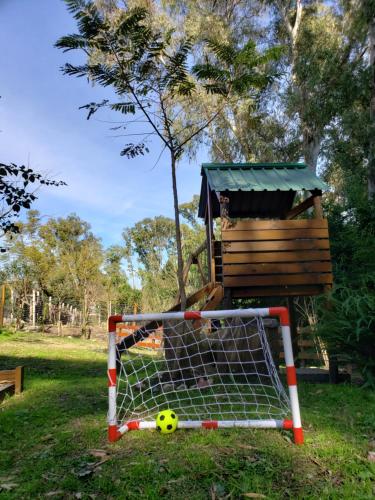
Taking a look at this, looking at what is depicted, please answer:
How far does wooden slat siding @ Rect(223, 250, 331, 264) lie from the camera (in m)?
6.64

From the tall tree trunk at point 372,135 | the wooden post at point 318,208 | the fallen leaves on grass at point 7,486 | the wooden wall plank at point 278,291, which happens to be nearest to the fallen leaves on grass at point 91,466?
the fallen leaves on grass at point 7,486

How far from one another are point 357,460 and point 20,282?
17.6 meters

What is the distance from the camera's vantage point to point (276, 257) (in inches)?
264

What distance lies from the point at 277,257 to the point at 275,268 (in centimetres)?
21

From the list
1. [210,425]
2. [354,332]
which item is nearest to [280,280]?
[354,332]

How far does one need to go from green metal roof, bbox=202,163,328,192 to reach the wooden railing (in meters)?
0.65

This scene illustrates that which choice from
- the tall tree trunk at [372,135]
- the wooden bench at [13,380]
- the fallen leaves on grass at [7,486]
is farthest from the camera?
the tall tree trunk at [372,135]

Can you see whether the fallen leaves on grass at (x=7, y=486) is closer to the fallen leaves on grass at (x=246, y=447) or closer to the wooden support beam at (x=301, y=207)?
the fallen leaves on grass at (x=246, y=447)

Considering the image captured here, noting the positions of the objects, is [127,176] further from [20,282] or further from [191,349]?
[191,349]

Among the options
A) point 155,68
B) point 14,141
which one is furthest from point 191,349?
point 14,141

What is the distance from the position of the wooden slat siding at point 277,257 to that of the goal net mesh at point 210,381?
1229 millimetres

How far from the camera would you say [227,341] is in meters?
5.71

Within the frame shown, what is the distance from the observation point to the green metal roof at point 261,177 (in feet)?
22.0

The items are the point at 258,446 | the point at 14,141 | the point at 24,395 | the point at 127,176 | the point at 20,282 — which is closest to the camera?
the point at 258,446
